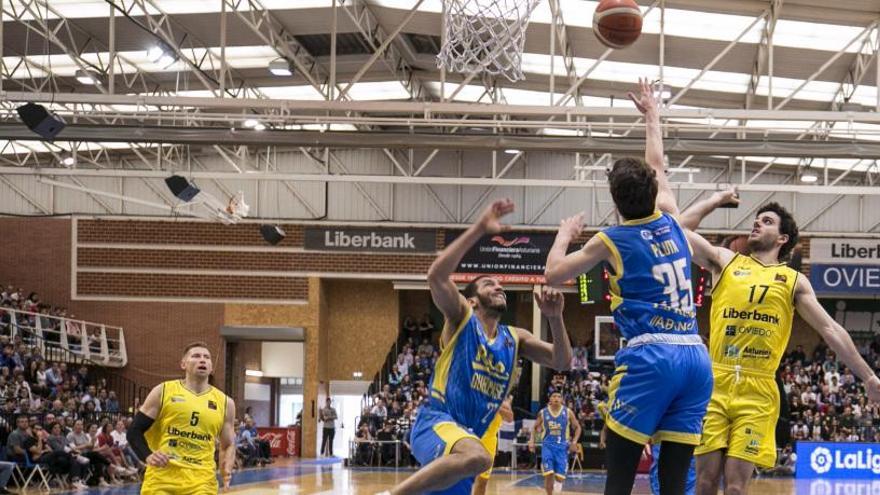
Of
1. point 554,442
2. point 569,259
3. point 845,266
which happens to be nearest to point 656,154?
point 569,259

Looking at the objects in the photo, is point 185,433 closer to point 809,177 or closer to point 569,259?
point 569,259

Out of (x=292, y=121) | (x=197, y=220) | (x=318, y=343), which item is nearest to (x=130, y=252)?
(x=197, y=220)

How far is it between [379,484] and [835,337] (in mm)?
16369

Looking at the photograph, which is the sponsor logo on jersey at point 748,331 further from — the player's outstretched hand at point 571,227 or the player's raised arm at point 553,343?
Answer: the player's outstretched hand at point 571,227

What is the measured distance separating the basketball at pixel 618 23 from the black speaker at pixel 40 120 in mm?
12191

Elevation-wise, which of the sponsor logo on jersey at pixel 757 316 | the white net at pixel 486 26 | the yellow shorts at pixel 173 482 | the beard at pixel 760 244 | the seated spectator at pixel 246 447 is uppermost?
the white net at pixel 486 26

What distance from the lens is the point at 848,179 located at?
39.0 m

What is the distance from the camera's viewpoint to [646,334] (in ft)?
18.7

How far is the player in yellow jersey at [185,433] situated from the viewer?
Answer: 8516mm

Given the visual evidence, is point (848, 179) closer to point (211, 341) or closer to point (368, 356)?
point (368, 356)

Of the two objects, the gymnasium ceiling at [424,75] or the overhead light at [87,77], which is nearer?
the gymnasium ceiling at [424,75]

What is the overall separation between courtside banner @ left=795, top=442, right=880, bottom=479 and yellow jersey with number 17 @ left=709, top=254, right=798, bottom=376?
23.2 metres

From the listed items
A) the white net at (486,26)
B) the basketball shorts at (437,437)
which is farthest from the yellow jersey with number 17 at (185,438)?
the white net at (486,26)

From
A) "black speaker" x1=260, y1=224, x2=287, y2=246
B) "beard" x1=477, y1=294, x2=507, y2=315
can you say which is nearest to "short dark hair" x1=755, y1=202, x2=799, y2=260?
"beard" x1=477, y1=294, x2=507, y2=315
